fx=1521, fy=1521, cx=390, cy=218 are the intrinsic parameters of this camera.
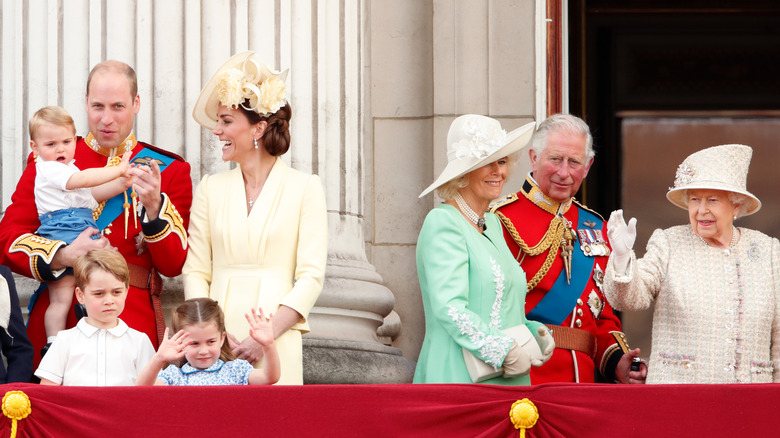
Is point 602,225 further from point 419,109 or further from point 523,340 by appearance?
point 419,109

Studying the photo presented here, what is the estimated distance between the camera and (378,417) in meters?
4.29

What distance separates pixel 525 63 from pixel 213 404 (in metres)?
3.28

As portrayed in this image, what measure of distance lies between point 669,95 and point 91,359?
539 cm

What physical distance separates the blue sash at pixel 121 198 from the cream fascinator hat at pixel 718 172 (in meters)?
1.78

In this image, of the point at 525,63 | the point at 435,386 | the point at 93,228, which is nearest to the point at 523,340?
the point at 435,386

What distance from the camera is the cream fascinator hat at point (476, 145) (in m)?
5.02

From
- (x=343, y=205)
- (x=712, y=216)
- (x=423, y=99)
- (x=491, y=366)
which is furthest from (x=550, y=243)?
(x=423, y=99)

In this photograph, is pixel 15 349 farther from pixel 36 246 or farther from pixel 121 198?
pixel 121 198

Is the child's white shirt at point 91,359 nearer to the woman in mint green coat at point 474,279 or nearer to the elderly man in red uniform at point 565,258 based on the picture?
the woman in mint green coat at point 474,279

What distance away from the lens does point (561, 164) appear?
5.55 meters

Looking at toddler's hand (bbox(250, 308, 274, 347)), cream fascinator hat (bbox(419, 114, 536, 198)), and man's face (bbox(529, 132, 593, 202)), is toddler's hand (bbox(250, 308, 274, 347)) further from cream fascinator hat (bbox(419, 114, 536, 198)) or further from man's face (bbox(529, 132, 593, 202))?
man's face (bbox(529, 132, 593, 202))

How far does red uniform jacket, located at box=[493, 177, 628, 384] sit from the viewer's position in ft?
17.5

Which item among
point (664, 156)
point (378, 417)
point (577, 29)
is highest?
point (577, 29)

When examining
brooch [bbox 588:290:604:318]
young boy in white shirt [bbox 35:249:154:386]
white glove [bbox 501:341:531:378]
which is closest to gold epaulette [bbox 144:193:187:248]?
young boy in white shirt [bbox 35:249:154:386]
